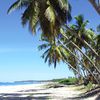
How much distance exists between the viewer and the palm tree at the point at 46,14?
90.6 feet

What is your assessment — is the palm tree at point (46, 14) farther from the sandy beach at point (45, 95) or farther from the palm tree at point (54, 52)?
the palm tree at point (54, 52)

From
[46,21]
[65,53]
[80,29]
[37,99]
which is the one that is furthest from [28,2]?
[65,53]

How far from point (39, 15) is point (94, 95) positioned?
820cm

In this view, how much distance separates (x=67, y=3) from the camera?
28375mm

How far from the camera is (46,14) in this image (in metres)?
26.7

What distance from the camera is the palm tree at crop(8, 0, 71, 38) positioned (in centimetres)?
2760

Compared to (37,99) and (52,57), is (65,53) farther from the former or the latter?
(37,99)

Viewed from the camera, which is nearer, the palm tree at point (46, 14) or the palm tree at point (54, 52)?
the palm tree at point (46, 14)

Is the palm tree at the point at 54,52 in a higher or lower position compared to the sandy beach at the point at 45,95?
higher

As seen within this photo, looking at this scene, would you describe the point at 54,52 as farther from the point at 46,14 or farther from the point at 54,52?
the point at 46,14

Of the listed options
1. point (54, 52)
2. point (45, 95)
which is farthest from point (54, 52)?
point (45, 95)

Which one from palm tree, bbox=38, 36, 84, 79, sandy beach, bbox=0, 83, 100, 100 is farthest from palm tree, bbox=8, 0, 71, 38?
palm tree, bbox=38, 36, 84, 79

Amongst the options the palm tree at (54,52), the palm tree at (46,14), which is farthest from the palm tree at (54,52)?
the palm tree at (46,14)

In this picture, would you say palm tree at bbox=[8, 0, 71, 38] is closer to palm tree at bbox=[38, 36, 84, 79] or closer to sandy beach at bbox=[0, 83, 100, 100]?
sandy beach at bbox=[0, 83, 100, 100]
